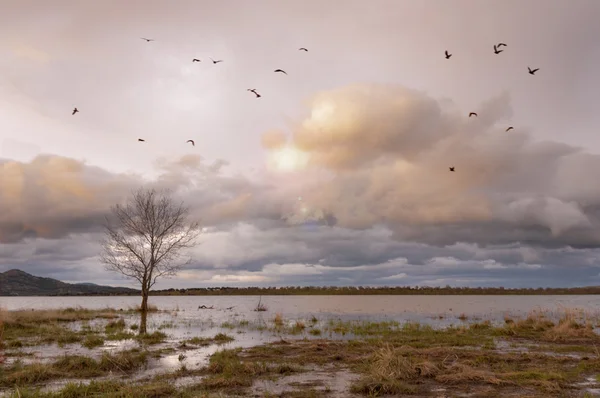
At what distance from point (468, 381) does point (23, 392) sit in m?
14.9

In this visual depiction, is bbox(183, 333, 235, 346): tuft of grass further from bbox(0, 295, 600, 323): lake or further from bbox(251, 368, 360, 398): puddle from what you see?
bbox(0, 295, 600, 323): lake

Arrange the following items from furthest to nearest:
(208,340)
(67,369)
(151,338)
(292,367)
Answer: (151,338) < (208,340) < (292,367) < (67,369)

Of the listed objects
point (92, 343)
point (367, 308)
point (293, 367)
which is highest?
point (293, 367)

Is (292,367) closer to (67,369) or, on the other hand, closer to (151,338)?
(67,369)

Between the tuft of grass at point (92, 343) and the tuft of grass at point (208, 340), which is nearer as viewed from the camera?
the tuft of grass at point (92, 343)

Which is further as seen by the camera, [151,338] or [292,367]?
[151,338]

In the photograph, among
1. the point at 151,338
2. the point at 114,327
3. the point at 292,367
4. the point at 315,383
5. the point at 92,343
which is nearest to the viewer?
the point at 315,383

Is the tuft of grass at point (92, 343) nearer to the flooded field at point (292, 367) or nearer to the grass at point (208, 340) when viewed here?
the flooded field at point (292, 367)

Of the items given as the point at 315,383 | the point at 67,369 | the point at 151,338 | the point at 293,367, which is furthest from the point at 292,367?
the point at 151,338

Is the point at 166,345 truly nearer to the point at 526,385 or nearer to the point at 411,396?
the point at 411,396

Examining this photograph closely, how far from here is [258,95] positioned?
22875mm

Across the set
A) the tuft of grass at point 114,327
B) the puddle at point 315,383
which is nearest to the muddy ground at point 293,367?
the puddle at point 315,383

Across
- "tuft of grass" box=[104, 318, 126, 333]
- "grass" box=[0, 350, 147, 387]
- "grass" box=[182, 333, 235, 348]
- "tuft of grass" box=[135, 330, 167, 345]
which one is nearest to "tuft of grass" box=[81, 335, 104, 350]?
"tuft of grass" box=[135, 330, 167, 345]

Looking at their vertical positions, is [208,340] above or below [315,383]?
below
